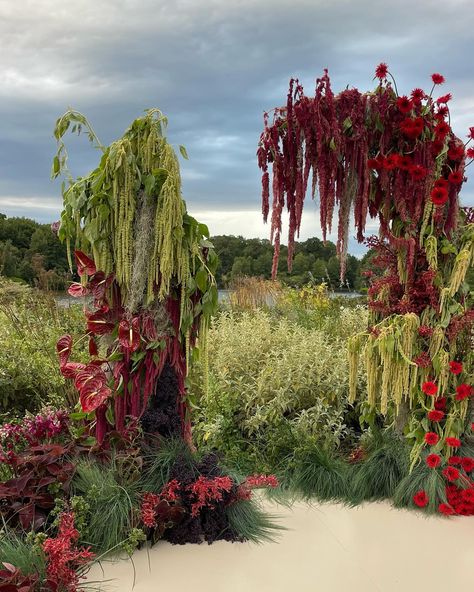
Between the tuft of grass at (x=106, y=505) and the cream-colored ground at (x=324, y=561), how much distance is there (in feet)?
0.42

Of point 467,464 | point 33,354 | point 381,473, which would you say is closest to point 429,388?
point 467,464

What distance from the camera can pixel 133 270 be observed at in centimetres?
374

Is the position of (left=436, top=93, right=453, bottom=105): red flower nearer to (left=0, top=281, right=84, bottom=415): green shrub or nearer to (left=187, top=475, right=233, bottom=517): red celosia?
(left=187, top=475, right=233, bottom=517): red celosia

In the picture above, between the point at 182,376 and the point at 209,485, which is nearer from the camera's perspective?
the point at 209,485

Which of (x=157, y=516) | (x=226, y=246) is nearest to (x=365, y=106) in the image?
(x=157, y=516)

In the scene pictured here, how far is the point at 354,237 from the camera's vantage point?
4219mm

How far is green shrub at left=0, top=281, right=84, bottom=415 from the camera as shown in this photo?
5.86m

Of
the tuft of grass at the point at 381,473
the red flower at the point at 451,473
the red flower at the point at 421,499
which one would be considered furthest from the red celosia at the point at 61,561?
the red flower at the point at 451,473

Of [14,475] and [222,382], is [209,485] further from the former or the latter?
[222,382]

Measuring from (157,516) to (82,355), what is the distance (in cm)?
309

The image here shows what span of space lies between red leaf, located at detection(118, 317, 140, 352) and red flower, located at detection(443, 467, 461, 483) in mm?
2172

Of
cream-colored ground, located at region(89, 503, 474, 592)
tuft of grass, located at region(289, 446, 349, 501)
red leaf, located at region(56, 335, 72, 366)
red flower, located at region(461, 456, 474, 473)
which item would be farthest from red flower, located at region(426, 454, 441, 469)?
red leaf, located at region(56, 335, 72, 366)

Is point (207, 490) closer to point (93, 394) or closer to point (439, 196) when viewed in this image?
point (93, 394)

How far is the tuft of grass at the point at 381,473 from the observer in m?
4.17
